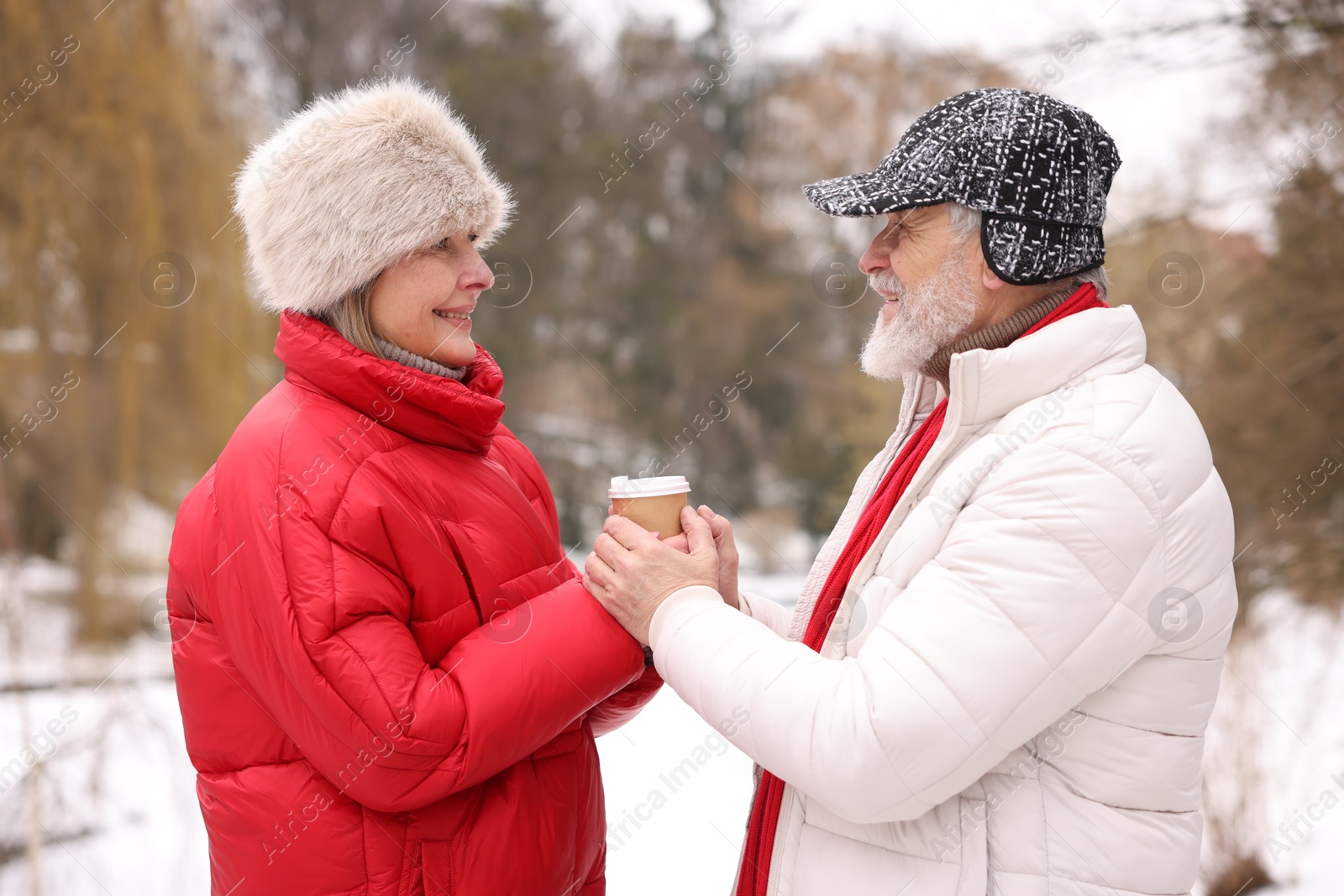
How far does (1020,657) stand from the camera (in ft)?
4.02

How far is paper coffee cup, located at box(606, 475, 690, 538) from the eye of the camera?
1.65 m

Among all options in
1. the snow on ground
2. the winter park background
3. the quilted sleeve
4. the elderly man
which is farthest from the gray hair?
the snow on ground

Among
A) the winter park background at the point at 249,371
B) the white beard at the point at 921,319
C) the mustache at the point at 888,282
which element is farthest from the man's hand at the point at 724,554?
the winter park background at the point at 249,371

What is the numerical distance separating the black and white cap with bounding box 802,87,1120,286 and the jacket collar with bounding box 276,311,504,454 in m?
0.77

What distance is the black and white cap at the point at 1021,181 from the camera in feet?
4.83

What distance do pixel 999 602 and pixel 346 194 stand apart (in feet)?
3.97

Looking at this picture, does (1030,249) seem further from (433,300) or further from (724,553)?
(433,300)

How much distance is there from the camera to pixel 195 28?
510 cm

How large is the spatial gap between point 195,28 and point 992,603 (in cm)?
553

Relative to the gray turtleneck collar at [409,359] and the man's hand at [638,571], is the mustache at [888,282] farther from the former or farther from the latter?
the gray turtleneck collar at [409,359]

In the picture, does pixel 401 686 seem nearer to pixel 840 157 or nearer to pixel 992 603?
pixel 992 603

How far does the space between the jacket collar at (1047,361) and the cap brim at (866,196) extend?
287 millimetres

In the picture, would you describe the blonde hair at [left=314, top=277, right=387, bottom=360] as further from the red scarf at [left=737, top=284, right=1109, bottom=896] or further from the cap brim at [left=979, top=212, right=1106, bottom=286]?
the cap brim at [left=979, top=212, right=1106, bottom=286]

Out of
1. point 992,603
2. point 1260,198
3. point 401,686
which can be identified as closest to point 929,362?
point 992,603
